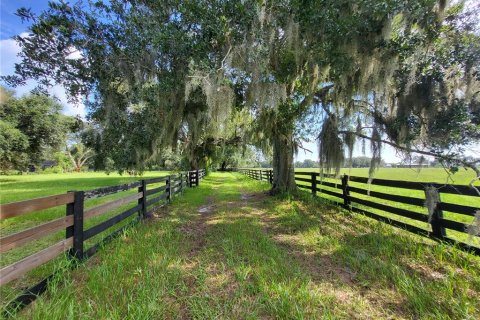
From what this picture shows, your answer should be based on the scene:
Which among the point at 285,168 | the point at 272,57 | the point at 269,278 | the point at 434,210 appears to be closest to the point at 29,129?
the point at 285,168

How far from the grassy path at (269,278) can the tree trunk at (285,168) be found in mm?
4311

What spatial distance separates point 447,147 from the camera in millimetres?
4531

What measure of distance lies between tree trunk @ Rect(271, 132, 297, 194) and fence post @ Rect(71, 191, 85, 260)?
6.59 metres

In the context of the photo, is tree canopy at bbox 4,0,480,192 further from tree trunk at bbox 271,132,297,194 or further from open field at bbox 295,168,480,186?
tree trunk at bbox 271,132,297,194

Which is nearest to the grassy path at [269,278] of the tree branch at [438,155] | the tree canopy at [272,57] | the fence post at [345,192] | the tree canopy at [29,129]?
the tree branch at [438,155]

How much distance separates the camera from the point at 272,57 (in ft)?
18.7

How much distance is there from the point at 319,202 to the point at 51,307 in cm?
645

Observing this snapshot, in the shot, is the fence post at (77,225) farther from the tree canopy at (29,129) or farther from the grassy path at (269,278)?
the tree canopy at (29,129)

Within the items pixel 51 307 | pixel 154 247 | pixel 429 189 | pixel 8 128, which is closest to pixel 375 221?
pixel 429 189

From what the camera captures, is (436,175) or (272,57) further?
(436,175)

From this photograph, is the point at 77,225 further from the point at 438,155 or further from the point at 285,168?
the point at 285,168

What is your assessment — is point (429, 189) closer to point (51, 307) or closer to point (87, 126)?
point (51, 307)

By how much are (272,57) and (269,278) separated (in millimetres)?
4789

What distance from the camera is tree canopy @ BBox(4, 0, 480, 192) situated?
4.34 metres
